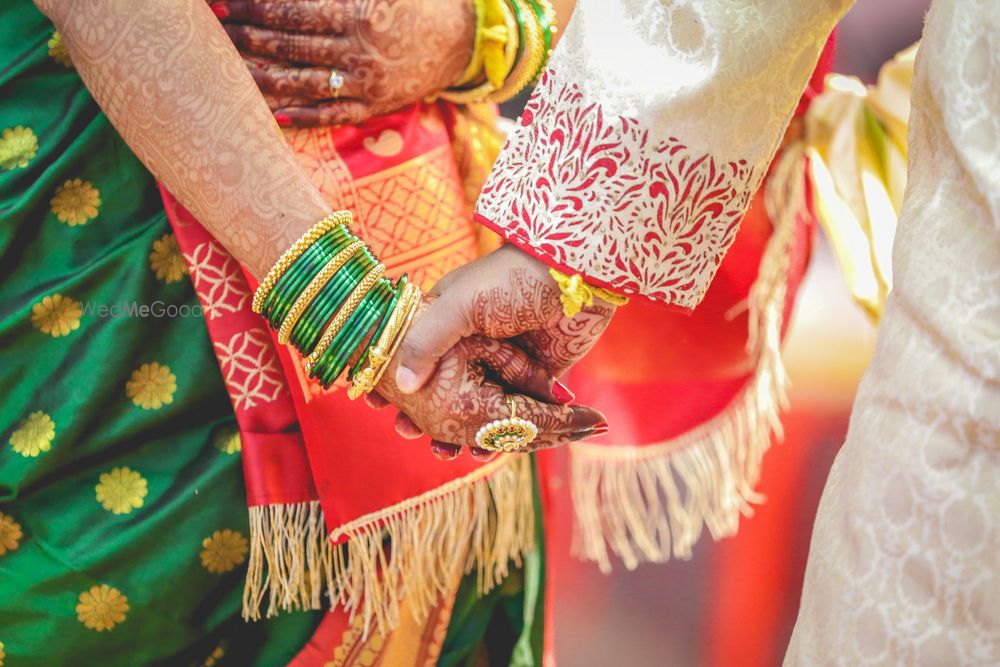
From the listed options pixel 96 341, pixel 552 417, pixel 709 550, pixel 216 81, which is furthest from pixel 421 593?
pixel 709 550

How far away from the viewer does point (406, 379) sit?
0.75 meters

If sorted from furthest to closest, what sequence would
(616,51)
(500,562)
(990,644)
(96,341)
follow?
(500,562) < (96,341) < (616,51) < (990,644)

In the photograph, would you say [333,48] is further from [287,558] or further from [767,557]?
[767,557]

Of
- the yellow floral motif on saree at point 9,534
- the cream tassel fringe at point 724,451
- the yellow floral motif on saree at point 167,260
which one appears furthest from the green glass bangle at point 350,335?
the cream tassel fringe at point 724,451

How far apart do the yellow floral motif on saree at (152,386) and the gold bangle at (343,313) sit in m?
0.18

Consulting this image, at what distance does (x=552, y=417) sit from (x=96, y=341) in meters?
0.40

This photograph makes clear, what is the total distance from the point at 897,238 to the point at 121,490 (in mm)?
658

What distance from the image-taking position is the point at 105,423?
2.78 ft

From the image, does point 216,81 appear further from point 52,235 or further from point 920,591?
point 920,591

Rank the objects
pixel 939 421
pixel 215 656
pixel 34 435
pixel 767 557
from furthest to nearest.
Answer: pixel 767 557
pixel 215 656
pixel 34 435
pixel 939 421

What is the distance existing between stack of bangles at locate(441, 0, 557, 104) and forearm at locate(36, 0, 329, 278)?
232mm

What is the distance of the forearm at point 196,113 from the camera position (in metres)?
0.75

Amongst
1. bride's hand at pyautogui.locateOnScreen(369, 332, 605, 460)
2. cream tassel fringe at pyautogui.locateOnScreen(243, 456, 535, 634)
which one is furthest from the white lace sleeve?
A: cream tassel fringe at pyautogui.locateOnScreen(243, 456, 535, 634)

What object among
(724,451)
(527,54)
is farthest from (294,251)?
(724,451)
